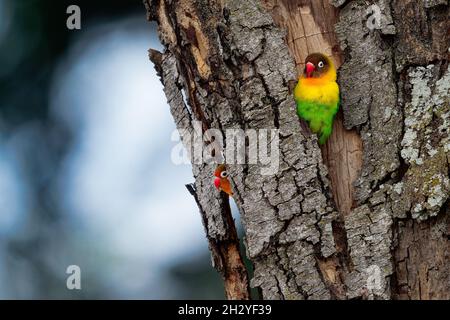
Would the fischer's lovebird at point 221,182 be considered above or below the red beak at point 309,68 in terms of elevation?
below

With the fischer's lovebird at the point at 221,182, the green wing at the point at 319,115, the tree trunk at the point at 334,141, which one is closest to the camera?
the tree trunk at the point at 334,141

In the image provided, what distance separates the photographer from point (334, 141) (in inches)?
151

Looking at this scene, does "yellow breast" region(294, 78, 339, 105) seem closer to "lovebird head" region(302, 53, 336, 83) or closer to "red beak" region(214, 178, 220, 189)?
"lovebird head" region(302, 53, 336, 83)

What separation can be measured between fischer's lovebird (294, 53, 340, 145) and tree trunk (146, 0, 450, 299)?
0.19 feet

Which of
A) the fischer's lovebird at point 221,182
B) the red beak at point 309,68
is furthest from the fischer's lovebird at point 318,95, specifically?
the fischer's lovebird at point 221,182

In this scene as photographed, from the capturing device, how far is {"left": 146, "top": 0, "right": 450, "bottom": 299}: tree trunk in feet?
11.5

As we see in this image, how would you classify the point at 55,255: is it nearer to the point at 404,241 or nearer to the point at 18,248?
the point at 18,248

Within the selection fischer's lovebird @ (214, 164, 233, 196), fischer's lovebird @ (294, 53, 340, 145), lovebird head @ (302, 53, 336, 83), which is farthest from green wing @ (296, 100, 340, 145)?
fischer's lovebird @ (214, 164, 233, 196)

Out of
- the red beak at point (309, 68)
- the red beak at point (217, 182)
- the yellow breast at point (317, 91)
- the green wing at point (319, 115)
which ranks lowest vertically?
the red beak at point (217, 182)

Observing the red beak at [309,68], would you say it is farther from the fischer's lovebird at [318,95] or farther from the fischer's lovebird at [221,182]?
the fischer's lovebird at [221,182]

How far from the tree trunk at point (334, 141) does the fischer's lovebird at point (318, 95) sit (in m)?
0.06

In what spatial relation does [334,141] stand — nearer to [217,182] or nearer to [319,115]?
[319,115]

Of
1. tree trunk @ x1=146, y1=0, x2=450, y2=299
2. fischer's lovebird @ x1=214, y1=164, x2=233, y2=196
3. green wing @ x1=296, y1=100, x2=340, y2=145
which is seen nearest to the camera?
tree trunk @ x1=146, y1=0, x2=450, y2=299

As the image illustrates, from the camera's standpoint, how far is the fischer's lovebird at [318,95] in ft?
12.5
